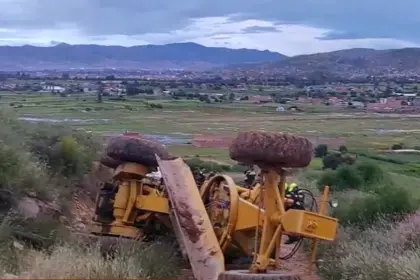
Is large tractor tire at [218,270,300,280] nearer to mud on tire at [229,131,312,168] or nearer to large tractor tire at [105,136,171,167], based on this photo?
mud on tire at [229,131,312,168]

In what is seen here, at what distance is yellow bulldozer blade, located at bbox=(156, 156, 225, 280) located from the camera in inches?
406

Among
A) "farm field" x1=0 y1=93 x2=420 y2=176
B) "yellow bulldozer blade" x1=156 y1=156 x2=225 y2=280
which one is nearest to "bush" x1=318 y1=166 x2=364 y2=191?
"farm field" x1=0 y1=93 x2=420 y2=176

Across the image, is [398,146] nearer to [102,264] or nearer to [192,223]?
[192,223]

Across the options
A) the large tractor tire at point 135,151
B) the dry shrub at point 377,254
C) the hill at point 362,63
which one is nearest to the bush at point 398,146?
the dry shrub at point 377,254

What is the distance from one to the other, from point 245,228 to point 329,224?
1658 mm

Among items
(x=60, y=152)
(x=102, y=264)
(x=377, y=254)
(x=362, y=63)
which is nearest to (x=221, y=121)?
(x=60, y=152)

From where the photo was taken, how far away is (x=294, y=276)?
908cm

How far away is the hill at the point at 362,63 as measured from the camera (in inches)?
6949

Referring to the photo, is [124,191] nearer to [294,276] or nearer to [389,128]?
[294,276]

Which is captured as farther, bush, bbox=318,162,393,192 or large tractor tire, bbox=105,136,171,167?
bush, bbox=318,162,393,192

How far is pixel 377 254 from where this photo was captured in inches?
480

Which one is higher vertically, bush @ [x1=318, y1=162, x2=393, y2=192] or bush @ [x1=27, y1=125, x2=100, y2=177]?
bush @ [x1=27, y1=125, x2=100, y2=177]

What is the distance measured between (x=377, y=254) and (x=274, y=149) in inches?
154

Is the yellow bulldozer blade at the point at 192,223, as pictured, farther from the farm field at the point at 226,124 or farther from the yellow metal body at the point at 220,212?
the farm field at the point at 226,124
